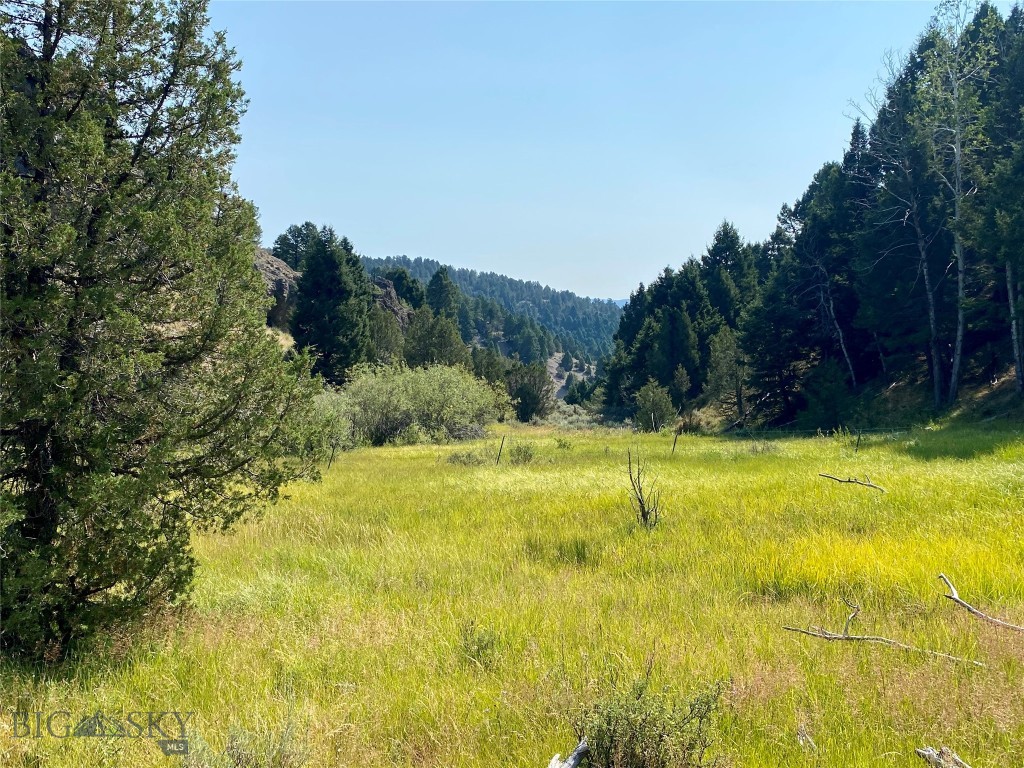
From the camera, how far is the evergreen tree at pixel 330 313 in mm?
41156

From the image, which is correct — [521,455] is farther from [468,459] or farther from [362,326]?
[362,326]

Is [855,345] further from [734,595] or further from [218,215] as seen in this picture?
[218,215]

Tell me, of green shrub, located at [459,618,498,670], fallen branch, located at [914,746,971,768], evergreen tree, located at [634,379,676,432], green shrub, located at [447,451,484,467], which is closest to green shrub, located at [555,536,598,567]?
green shrub, located at [459,618,498,670]

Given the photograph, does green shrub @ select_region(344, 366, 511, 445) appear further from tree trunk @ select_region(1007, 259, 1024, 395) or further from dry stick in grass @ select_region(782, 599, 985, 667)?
dry stick in grass @ select_region(782, 599, 985, 667)

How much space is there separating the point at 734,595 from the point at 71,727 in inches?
199

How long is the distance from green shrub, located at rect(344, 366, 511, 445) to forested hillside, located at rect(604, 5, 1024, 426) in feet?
37.0

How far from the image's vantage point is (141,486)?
397 cm

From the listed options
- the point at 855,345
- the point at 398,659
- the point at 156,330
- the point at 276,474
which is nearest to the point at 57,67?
the point at 156,330

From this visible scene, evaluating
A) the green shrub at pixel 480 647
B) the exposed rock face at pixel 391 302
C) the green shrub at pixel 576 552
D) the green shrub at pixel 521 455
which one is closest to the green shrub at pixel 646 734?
the green shrub at pixel 480 647

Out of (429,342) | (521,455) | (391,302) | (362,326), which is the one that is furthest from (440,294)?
(521,455)

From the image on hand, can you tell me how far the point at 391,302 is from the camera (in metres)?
67.2

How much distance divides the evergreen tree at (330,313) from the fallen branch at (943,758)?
40594mm

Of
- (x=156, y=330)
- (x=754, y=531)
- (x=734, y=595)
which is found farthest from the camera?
(x=754, y=531)

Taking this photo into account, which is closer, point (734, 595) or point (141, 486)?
point (141, 486)
